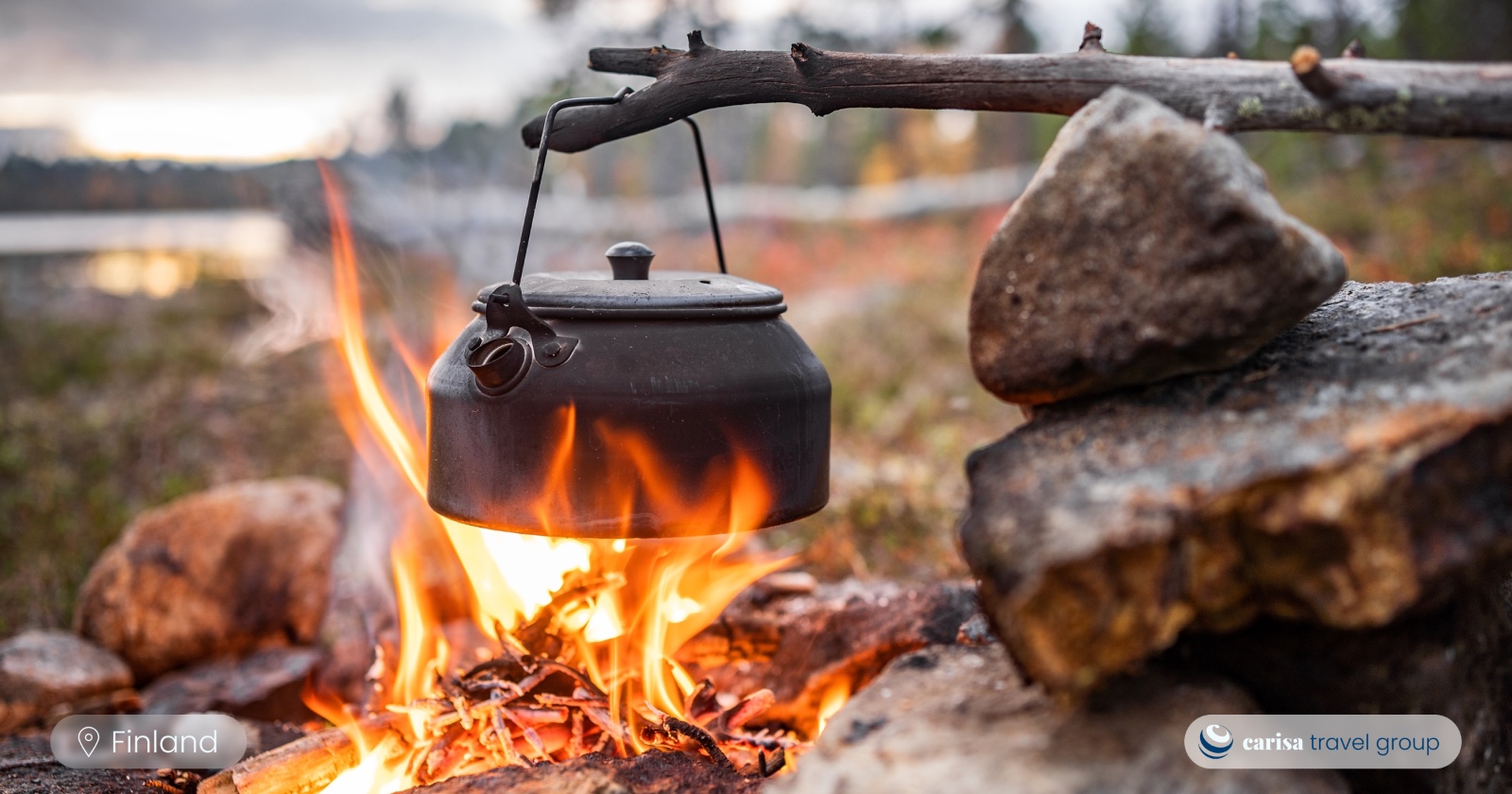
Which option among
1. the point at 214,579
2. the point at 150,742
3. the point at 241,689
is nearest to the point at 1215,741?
the point at 150,742

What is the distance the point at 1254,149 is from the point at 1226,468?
16838mm

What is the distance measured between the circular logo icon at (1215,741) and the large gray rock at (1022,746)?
1.3 inches

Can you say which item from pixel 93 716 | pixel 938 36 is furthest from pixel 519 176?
pixel 93 716

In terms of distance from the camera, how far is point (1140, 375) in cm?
197

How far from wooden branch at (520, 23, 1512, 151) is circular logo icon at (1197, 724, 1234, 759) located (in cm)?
118

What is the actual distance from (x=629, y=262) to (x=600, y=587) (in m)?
1.03

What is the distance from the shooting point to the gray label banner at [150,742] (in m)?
3.03

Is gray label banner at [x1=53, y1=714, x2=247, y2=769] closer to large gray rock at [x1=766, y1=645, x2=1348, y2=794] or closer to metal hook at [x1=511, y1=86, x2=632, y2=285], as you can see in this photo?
metal hook at [x1=511, y1=86, x2=632, y2=285]

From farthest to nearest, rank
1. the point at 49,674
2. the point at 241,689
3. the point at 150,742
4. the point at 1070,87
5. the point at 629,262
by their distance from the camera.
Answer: the point at 241,689 < the point at 49,674 < the point at 150,742 < the point at 629,262 < the point at 1070,87

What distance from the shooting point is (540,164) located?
94.1 inches

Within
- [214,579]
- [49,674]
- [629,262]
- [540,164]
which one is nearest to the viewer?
[540,164]

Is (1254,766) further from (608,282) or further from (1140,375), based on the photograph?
(608,282)

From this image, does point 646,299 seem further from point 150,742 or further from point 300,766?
point 150,742

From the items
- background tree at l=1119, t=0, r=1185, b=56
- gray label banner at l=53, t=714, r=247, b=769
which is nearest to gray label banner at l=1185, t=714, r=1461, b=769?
gray label banner at l=53, t=714, r=247, b=769
